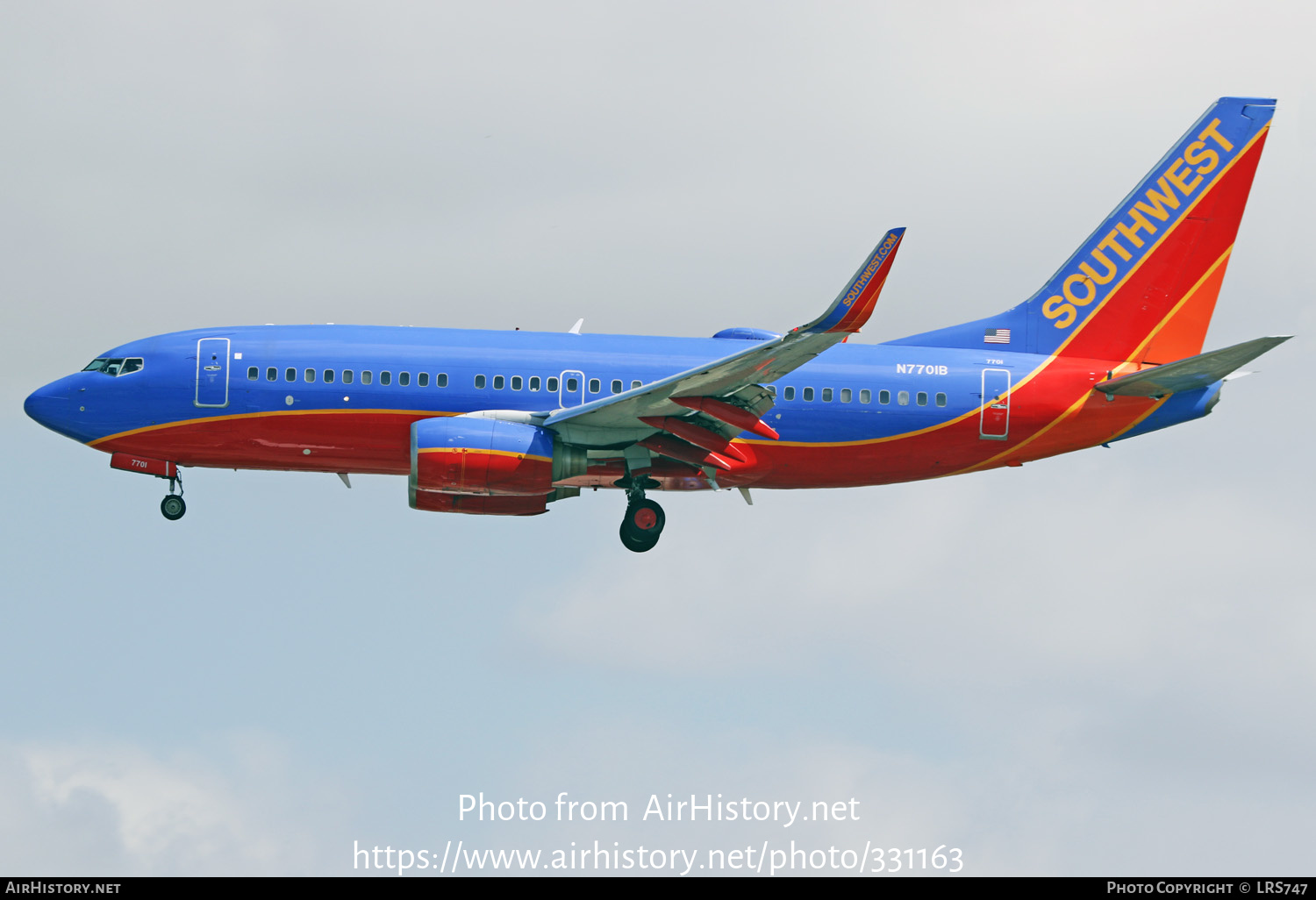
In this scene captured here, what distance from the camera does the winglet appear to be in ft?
93.8

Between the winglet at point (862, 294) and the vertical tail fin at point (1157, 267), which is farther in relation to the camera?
the vertical tail fin at point (1157, 267)

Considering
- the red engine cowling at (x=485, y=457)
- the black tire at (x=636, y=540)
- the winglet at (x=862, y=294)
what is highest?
the winglet at (x=862, y=294)

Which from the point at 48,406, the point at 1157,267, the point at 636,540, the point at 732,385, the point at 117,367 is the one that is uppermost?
the point at 1157,267

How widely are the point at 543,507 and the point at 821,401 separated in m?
7.16

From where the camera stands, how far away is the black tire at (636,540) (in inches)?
1419

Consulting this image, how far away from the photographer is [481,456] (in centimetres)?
3359

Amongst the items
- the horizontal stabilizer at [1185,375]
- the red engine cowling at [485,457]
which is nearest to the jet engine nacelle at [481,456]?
the red engine cowling at [485,457]

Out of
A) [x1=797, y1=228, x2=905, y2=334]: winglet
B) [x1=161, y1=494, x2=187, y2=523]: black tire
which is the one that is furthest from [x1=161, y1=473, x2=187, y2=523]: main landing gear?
[x1=797, y1=228, x2=905, y2=334]: winglet

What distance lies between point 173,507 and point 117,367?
138 inches

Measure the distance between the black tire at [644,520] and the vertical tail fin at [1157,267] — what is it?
7796mm

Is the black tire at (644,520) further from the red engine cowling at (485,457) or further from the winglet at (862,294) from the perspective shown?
the winglet at (862,294)

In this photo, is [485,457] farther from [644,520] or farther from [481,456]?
[644,520]

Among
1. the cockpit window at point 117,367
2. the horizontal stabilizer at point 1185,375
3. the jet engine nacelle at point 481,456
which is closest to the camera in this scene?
the jet engine nacelle at point 481,456

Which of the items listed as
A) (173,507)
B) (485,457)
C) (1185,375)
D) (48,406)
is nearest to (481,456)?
(485,457)
